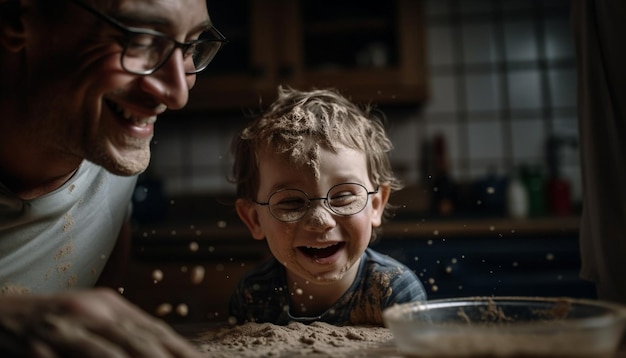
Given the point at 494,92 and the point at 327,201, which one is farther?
the point at 494,92

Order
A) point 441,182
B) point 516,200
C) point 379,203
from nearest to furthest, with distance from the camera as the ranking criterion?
point 379,203 → point 516,200 → point 441,182

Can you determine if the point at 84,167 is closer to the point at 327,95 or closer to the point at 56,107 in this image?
the point at 56,107

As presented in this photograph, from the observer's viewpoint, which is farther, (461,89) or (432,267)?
(461,89)

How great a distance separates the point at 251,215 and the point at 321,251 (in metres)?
0.16

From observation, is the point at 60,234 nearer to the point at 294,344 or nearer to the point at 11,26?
the point at 11,26

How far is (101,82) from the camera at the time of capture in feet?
2.29

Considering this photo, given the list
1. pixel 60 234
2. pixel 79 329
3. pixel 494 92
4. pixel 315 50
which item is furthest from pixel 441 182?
pixel 79 329

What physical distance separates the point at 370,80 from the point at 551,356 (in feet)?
6.10

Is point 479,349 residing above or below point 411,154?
below

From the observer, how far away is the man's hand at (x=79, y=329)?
0.41 m

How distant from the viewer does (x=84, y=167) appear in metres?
0.97

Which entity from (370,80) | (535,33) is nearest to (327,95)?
(370,80)

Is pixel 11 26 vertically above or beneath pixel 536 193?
above

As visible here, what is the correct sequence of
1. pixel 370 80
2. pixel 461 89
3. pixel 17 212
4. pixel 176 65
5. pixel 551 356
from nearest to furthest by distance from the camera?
1. pixel 551 356
2. pixel 176 65
3. pixel 17 212
4. pixel 370 80
5. pixel 461 89
